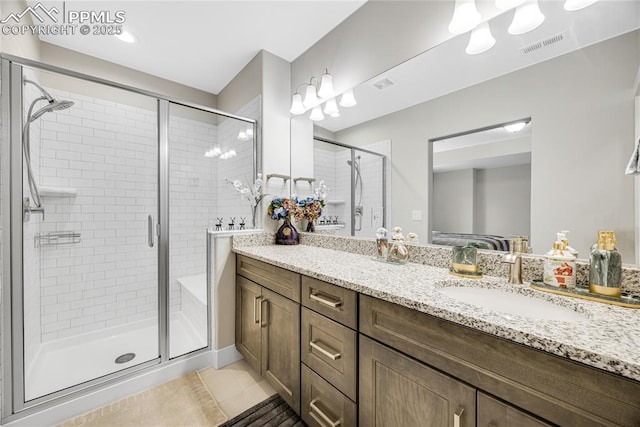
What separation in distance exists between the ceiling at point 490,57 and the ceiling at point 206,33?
686 millimetres

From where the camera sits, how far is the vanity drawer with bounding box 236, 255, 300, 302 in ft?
4.44

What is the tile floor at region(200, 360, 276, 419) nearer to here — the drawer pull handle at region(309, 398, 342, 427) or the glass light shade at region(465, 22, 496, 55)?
the drawer pull handle at region(309, 398, 342, 427)

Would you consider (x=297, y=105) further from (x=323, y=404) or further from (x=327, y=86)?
(x=323, y=404)

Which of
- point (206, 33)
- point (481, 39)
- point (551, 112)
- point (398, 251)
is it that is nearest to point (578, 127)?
point (551, 112)

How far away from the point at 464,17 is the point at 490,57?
0.75ft

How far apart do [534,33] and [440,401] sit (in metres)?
1.46

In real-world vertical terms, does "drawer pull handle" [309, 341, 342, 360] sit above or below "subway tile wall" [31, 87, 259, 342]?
below

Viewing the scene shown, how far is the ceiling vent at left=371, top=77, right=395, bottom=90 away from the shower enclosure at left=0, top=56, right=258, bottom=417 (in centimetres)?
114

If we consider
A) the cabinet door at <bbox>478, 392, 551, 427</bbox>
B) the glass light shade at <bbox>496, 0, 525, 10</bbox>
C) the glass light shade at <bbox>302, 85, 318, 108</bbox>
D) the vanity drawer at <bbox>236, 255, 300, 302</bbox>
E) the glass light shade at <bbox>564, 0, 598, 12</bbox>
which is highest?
the glass light shade at <bbox>302, 85, 318, 108</bbox>

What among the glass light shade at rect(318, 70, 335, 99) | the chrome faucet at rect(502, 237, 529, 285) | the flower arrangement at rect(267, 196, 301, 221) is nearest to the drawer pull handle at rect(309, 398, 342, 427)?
the chrome faucet at rect(502, 237, 529, 285)

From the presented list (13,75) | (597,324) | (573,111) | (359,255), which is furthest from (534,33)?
(13,75)

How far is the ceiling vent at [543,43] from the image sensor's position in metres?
1.01

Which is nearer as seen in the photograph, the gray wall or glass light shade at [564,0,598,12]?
glass light shade at [564,0,598,12]

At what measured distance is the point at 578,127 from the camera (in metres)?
0.95
